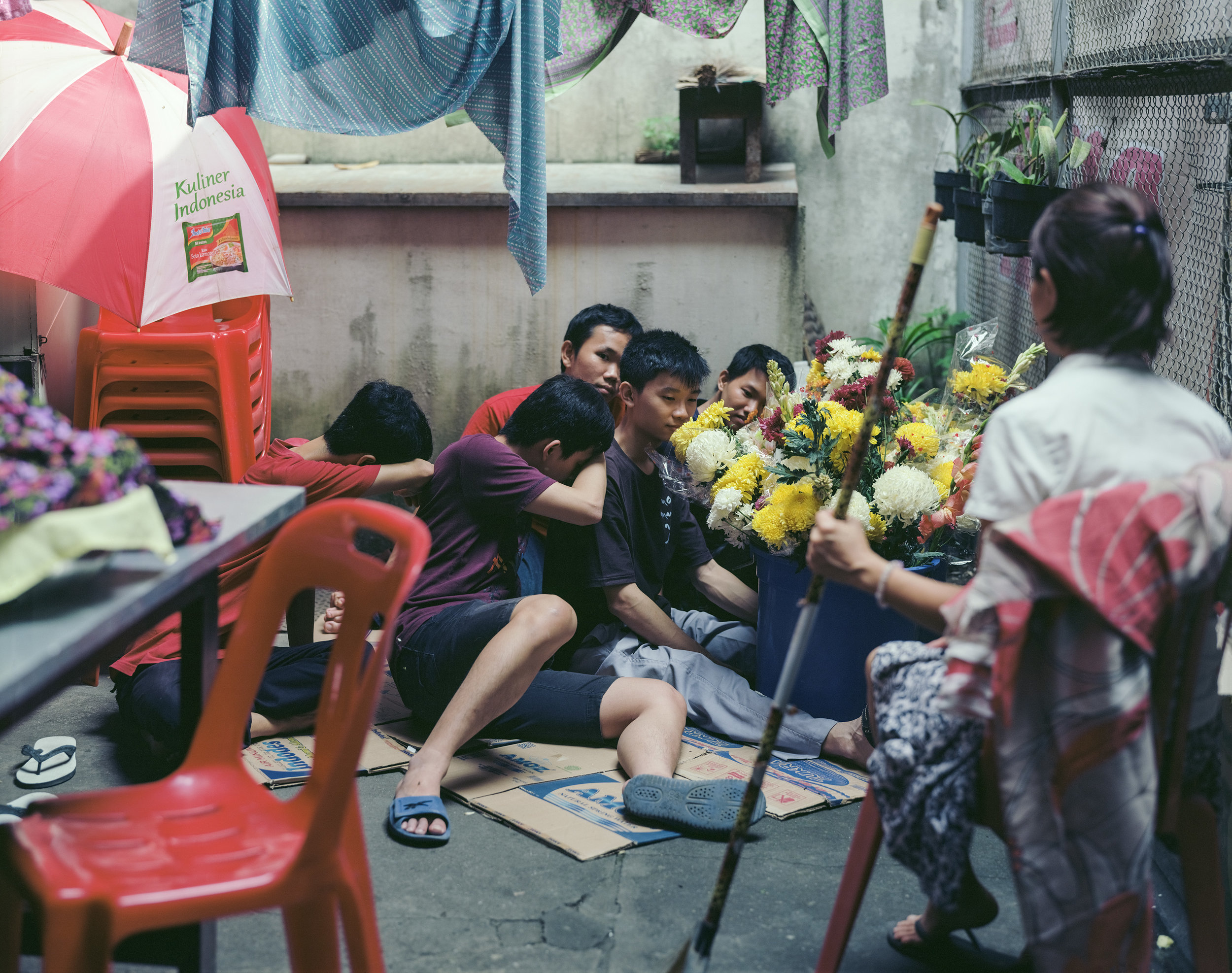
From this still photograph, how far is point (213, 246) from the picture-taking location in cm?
425

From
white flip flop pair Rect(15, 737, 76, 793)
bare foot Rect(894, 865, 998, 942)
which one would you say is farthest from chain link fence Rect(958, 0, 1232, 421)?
white flip flop pair Rect(15, 737, 76, 793)

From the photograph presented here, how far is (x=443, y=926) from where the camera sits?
8.77ft

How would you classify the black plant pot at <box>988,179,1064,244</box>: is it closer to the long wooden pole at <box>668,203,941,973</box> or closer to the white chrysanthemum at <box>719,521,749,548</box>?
the white chrysanthemum at <box>719,521,749,548</box>

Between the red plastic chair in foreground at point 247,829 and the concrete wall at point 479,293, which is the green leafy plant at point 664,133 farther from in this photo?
the red plastic chair in foreground at point 247,829

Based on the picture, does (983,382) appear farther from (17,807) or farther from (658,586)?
(17,807)

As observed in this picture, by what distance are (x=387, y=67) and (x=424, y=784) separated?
2263 millimetres

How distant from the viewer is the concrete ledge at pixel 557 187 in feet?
19.7

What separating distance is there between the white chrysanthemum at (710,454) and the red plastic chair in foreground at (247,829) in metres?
1.81

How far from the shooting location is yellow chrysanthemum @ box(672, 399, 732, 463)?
3857 millimetres

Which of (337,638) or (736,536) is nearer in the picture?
(337,638)

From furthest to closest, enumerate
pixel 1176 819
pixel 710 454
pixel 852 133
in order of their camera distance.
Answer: pixel 852 133 → pixel 710 454 → pixel 1176 819

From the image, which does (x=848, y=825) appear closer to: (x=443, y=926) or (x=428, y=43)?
(x=443, y=926)

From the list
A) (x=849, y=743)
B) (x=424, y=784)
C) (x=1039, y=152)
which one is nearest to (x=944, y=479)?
(x=849, y=743)

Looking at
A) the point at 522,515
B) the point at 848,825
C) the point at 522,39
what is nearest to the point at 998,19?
the point at 522,39
